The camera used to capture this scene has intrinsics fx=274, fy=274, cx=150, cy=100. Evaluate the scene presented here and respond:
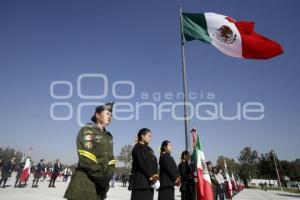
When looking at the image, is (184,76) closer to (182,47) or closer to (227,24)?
(182,47)

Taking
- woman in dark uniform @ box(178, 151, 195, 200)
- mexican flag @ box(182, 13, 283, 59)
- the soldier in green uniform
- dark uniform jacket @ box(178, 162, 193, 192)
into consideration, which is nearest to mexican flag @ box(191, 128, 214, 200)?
woman in dark uniform @ box(178, 151, 195, 200)

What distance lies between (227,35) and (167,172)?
5.89m

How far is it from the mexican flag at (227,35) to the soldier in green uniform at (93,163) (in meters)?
6.59

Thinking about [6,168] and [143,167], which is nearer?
[143,167]

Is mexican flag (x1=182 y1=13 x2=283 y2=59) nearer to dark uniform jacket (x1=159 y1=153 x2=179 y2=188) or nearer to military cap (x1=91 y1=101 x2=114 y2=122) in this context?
dark uniform jacket (x1=159 y1=153 x2=179 y2=188)

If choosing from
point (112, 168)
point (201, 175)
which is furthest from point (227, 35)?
point (112, 168)

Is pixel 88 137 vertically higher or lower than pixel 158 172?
higher

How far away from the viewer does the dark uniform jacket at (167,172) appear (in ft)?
21.9

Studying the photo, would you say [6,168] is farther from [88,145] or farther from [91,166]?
[91,166]

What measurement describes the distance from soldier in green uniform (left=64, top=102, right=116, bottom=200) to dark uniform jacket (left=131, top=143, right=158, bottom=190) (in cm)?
164

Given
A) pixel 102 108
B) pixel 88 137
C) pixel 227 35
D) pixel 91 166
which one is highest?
pixel 227 35

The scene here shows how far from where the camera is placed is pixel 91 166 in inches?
141

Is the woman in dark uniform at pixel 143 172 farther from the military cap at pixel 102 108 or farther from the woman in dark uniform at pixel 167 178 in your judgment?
the military cap at pixel 102 108

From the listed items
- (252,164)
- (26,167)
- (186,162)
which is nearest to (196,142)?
(186,162)
